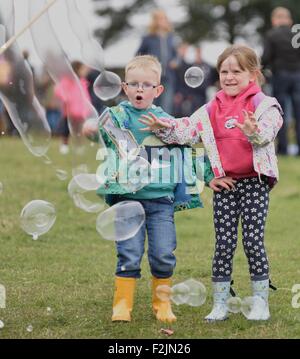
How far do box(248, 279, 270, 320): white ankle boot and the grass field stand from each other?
0.05 meters

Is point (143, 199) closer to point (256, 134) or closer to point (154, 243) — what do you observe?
point (154, 243)

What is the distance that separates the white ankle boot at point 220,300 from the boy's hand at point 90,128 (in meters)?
1.00

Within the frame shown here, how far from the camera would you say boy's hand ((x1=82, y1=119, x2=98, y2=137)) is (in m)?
4.92

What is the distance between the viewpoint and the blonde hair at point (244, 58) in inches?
192

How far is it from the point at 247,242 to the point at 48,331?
1085 mm

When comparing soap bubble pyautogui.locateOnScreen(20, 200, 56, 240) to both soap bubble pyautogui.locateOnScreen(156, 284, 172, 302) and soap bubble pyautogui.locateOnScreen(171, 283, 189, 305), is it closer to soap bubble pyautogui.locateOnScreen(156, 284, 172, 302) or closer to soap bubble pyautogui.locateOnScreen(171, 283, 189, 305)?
soap bubble pyautogui.locateOnScreen(156, 284, 172, 302)

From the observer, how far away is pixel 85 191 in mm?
5047

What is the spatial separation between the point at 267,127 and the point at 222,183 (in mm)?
358

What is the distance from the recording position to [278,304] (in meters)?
5.32

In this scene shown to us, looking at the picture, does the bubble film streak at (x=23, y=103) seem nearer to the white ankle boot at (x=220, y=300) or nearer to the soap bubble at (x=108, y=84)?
the soap bubble at (x=108, y=84)

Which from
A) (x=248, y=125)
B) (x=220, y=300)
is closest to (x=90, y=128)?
(x=248, y=125)

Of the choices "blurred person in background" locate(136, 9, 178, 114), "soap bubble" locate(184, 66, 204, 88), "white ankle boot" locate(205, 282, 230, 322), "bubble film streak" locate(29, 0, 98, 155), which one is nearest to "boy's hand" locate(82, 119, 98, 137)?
"bubble film streak" locate(29, 0, 98, 155)

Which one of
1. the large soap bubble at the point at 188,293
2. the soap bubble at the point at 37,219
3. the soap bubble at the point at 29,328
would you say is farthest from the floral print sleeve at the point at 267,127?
the soap bubble at the point at 29,328

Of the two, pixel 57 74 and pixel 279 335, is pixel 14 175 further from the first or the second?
pixel 279 335
